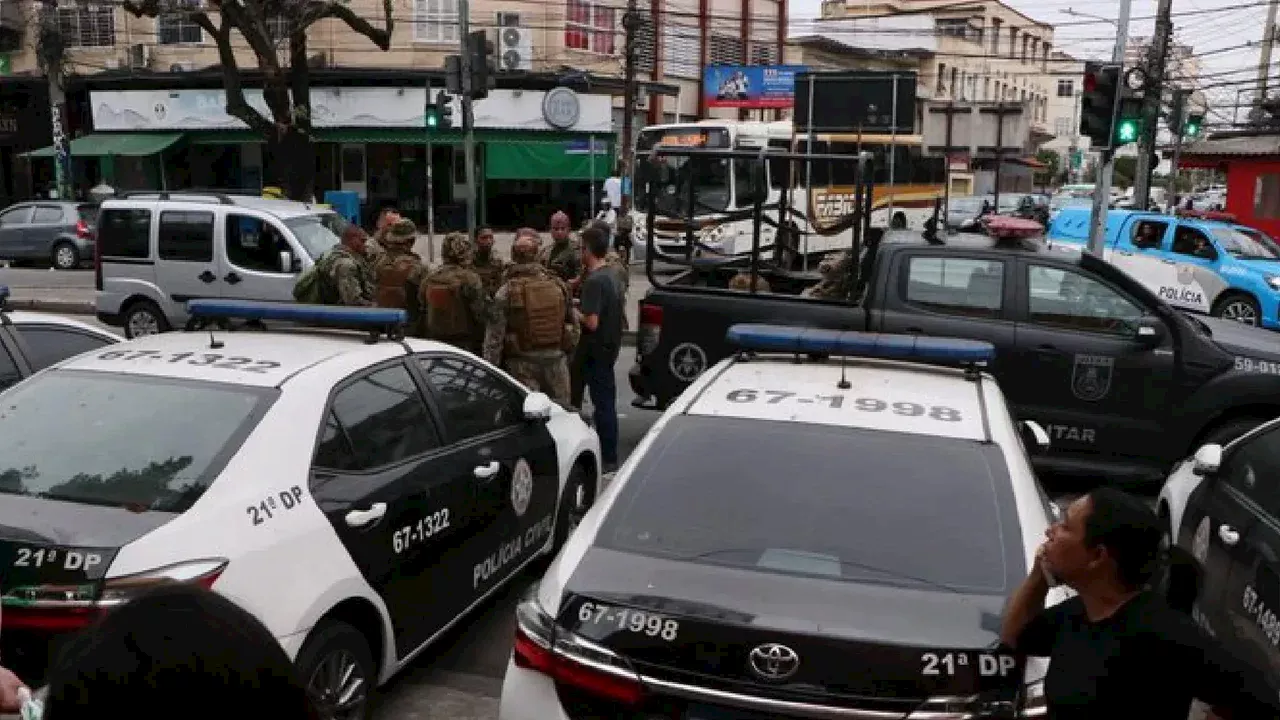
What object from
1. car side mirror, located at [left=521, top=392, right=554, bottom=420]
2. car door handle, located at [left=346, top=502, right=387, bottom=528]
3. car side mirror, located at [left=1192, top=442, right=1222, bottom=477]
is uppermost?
car side mirror, located at [left=1192, top=442, right=1222, bottom=477]

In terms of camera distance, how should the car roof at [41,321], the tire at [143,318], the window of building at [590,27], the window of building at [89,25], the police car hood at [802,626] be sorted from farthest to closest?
the window of building at [89,25] → the window of building at [590,27] → the tire at [143,318] → the car roof at [41,321] → the police car hood at [802,626]

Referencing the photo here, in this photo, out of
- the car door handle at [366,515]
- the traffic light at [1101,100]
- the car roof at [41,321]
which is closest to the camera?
the car door handle at [366,515]

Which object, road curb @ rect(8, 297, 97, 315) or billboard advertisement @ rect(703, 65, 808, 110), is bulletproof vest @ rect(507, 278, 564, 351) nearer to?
road curb @ rect(8, 297, 97, 315)

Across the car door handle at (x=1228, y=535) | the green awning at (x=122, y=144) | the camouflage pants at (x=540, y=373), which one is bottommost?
the camouflage pants at (x=540, y=373)

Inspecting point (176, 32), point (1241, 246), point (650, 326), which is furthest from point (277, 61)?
point (1241, 246)

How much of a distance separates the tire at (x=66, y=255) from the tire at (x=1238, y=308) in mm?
21439

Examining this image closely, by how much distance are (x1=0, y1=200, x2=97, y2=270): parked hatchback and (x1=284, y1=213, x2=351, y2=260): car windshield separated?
40.1 feet

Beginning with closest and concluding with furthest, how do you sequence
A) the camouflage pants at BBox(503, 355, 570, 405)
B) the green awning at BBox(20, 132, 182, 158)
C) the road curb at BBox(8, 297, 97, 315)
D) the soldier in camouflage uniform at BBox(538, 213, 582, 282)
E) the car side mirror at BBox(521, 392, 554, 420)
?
1. the car side mirror at BBox(521, 392, 554, 420)
2. the camouflage pants at BBox(503, 355, 570, 405)
3. the soldier in camouflage uniform at BBox(538, 213, 582, 282)
4. the road curb at BBox(8, 297, 97, 315)
5. the green awning at BBox(20, 132, 182, 158)

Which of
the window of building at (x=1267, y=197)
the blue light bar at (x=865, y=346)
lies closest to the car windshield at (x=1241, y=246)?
the window of building at (x=1267, y=197)

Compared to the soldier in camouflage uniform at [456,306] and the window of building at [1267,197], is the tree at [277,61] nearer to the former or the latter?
the soldier in camouflage uniform at [456,306]

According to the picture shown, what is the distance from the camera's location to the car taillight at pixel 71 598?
3281 mm

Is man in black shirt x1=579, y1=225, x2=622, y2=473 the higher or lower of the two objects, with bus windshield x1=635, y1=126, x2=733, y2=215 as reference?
lower

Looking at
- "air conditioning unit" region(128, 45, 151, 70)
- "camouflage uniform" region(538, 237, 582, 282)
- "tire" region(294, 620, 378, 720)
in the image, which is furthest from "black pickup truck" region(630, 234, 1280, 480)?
"air conditioning unit" region(128, 45, 151, 70)

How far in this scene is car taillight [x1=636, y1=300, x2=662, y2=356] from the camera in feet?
27.0
